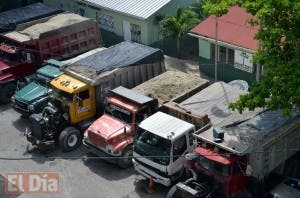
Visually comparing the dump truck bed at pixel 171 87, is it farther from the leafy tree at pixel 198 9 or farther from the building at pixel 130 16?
the leafy tree at pixel 198 9

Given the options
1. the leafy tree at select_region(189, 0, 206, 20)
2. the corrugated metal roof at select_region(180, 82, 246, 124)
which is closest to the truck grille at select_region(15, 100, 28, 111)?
the corrugated metal roof at select_region(180, 82, 246, 124)

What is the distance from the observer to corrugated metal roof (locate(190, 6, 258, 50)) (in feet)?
80.9

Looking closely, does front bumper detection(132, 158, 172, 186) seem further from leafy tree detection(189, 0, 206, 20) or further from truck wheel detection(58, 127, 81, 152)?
leafy tree detection(189, 0, 206, 20)

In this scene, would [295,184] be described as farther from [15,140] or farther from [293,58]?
[15,140]

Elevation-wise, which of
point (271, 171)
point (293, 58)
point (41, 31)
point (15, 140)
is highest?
point (293, 58)

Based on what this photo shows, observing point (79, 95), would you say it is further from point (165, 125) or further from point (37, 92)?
point (165, 125)

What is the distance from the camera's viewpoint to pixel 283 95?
15.4 metres

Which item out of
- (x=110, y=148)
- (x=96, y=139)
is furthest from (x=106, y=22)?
(x=110, y=148)

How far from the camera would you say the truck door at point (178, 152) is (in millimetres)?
18125

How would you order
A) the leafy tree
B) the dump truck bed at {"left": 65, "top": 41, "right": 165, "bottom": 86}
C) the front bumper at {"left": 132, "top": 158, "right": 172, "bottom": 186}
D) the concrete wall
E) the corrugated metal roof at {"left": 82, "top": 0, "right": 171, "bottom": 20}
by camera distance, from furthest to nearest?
the leafy tree, the corrugated metal roof at {"left": 82, "top": 0, "right": 171, "bottom": 20}, the concrete wall, the dump truck bed at {"left": 65, "top": 41, "right": 165, "bottom": 86}, the front bumper at {"left": 132, "top": 158, "right": 172, "bottom": 186}

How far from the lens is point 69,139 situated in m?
21.8

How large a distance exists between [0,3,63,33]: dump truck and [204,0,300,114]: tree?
15.9 meters

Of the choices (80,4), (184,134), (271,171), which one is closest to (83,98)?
(184,134)

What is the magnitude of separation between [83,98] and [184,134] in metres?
5.57
